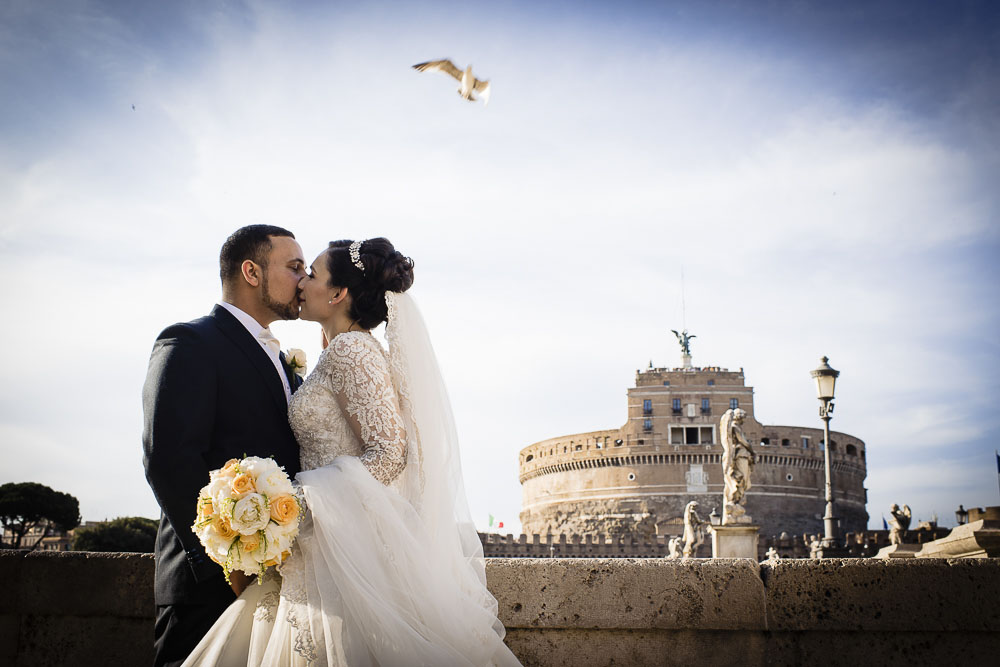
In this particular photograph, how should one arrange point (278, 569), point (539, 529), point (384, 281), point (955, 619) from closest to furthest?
point (278, 569), point (384, 281), point (955, 619), point (539, 529)

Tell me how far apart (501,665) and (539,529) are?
177ft

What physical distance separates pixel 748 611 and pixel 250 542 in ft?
7.99

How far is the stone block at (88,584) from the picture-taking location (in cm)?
416

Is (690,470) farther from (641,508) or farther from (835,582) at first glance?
(835,582)

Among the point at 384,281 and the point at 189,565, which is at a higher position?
the point at 384,281

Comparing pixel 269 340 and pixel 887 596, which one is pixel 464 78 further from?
pixel 887 596

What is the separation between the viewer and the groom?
2514 millimetres

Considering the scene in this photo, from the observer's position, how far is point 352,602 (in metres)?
2.46

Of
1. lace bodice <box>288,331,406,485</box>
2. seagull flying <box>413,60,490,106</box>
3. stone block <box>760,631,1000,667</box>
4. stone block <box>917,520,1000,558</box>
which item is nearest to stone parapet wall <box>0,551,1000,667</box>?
stone block <box>760,631,1000,667</box>

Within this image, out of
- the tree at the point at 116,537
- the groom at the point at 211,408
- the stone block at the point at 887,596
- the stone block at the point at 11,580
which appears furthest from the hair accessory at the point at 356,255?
the tree at the point at 116,537

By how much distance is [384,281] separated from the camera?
3000 mm

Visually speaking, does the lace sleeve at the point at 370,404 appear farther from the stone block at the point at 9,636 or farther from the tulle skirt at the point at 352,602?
the stone block at the point at 9,636

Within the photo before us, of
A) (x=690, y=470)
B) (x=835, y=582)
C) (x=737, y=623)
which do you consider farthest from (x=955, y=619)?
(x=690, y=470)

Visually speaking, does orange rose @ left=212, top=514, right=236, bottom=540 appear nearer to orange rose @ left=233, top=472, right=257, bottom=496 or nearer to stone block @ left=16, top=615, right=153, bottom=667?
orange rose @ left=233, top=472, right=257, bottom=496
